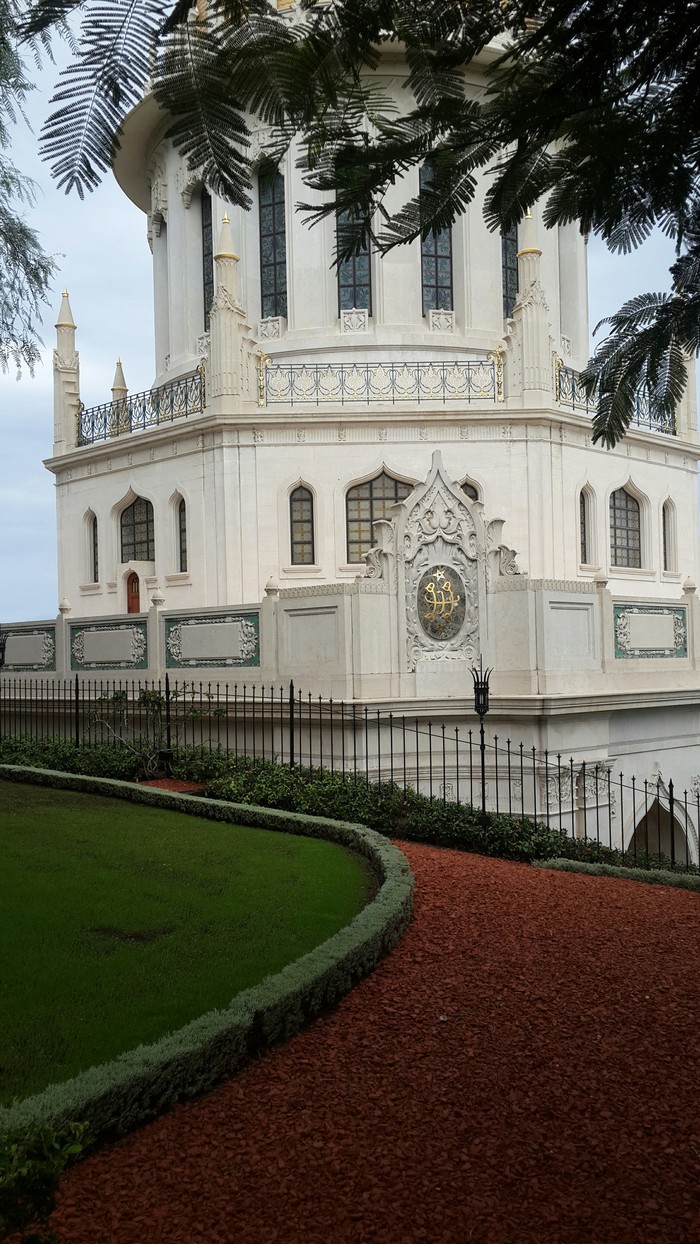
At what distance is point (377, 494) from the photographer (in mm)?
22594

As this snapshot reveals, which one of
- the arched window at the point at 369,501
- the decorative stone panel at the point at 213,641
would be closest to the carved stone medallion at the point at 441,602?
the decorative stone panel at the point at 213,641

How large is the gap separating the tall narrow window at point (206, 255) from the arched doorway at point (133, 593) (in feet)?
23.6

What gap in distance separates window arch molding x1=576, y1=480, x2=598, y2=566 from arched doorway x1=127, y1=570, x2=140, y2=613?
10198 millimetres

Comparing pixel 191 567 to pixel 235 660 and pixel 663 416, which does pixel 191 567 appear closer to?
pixel 235 660

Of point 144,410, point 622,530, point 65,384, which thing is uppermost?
point 65,384

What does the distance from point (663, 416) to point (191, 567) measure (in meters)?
19.5

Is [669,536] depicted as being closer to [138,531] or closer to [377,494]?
[377,494]

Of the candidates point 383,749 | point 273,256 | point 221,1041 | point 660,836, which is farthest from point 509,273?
point 221,1041

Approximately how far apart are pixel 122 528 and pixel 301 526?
5.37 metres

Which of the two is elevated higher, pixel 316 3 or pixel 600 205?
pixel 316 3

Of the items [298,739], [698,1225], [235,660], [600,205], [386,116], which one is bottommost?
[698,1225]

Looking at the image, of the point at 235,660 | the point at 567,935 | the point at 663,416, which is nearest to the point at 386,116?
the point at 663,416

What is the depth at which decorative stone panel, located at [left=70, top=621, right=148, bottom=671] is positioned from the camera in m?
18.5

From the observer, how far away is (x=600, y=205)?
10.4 feet
